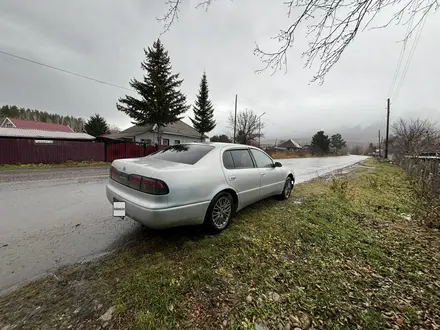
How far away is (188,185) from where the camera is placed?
276cm

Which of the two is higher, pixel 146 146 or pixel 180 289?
pixel 146 146

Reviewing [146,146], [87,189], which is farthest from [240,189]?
[146,146]

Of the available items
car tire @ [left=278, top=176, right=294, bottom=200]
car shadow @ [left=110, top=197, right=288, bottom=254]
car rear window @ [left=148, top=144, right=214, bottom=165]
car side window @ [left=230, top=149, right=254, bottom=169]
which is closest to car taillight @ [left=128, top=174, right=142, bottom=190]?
car rear window @ [left=148, top=144, right=214, bottom=165]

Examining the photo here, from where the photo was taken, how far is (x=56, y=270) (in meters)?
2.46

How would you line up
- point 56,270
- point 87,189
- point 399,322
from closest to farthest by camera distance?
point 399,322
point 56,270
point 87,189

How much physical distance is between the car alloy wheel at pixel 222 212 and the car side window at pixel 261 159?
4.49 ft

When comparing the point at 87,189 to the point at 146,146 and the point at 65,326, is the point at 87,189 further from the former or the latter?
→ the point at 146,146

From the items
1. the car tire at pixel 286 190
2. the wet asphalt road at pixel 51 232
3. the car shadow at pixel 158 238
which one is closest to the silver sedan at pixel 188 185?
the car shadow at pixel 158 238

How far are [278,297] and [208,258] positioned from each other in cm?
94

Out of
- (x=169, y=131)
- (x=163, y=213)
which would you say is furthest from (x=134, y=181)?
(x=169, y=131)

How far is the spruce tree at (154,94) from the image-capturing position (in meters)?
22.0

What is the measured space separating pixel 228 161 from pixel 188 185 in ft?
3.64

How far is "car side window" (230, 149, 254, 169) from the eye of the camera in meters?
3.87

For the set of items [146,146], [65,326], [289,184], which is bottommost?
[65,326]
